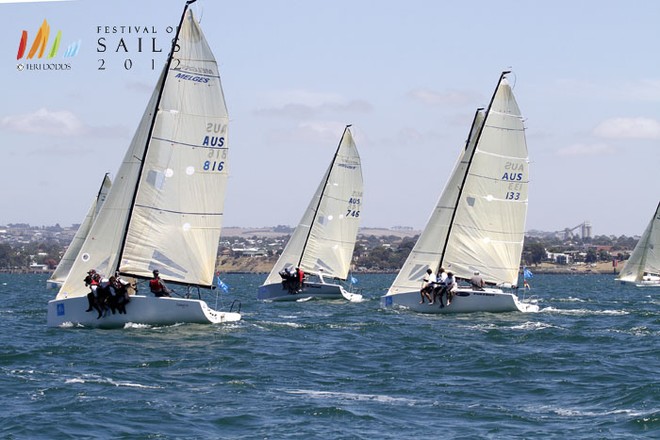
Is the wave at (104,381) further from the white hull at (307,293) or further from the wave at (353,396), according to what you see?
the white hull at (307,293)

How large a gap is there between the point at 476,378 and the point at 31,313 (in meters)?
20.5

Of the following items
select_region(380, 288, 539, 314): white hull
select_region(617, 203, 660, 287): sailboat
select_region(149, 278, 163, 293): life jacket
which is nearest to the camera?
select_region(149, 278, 163, 293): life jacket

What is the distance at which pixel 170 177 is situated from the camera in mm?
30969

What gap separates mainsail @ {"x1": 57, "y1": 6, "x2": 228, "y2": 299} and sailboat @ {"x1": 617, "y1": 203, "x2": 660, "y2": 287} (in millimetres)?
57509

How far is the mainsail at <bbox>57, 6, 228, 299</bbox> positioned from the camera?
101 ft

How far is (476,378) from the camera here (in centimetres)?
2300

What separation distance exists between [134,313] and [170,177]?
12.0 feet

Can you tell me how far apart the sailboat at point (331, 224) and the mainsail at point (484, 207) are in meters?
12.8

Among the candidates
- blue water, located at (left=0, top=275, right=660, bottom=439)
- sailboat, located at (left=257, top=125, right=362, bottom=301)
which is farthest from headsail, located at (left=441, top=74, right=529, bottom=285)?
sailboat, located at (left=257, top=125, right=362, bottom=301)

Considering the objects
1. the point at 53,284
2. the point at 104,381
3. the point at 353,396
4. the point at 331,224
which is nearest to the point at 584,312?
the point at 331,224

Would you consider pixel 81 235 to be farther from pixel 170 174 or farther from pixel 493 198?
pixel 170 174

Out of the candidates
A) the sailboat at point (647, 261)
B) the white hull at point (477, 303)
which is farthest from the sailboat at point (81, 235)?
the sailboat at point (647, 261)

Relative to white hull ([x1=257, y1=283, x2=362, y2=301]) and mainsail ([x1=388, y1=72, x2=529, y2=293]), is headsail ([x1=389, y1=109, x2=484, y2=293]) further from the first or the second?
white hull ([x1=257, y1=283, x2=362, y2=301])

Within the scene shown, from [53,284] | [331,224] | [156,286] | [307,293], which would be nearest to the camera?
[156,286]
